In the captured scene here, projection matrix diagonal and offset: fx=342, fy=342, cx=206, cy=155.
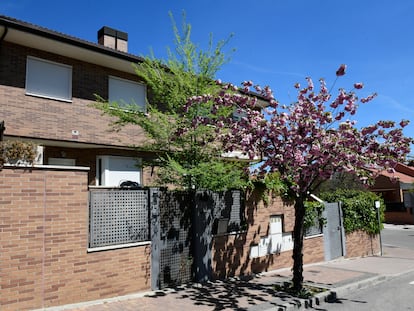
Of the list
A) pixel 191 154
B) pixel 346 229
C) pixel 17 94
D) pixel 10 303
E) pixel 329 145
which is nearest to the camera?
pixel 10 303

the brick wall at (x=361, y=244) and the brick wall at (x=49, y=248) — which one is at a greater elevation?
the brick wall at (x=49, y=248)

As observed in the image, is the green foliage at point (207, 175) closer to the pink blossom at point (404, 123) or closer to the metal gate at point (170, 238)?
the metal gate at point (170, 238)

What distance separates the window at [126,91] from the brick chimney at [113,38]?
3029mm

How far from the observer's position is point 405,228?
91.3ft

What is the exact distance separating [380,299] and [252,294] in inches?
114

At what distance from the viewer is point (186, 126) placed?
8812 millimetres

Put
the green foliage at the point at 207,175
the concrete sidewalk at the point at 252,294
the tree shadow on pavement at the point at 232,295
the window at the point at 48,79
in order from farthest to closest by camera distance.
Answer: the window at the point at 48,79 < the green foliage at the point at 207,175 < the tree shadow on pavement at the point at 232,295 < the concrete sidewalk at the point at 252,294

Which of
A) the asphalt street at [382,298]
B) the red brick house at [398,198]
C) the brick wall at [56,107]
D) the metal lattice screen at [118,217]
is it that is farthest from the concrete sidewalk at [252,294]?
the red brick house at [398,198]

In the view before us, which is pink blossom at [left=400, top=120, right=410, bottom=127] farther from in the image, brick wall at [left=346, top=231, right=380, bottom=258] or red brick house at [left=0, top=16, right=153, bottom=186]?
brick wall at [left=346, top=231, right=380, bottom=258]

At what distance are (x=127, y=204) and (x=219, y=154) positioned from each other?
9.77 feet

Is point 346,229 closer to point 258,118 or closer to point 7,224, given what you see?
point 258,118

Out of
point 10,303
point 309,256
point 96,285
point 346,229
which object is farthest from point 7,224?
point 346,229

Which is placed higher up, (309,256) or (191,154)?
(191,154)

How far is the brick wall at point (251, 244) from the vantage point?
29.2 feet
